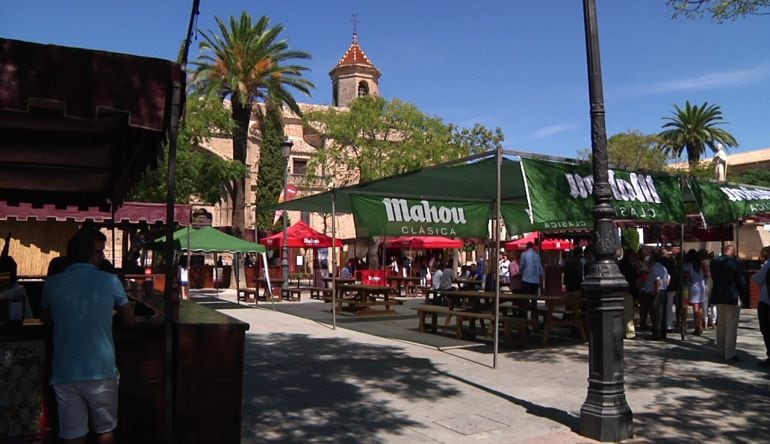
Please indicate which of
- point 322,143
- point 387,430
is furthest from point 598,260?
point 322,143

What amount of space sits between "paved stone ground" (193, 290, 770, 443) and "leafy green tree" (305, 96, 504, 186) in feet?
72.7

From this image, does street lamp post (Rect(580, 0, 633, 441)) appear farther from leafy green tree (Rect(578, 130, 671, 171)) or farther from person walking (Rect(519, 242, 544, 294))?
leafy green tree (Rect(578, 130, 671, 171))

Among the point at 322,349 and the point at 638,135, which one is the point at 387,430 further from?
the point at 638,135

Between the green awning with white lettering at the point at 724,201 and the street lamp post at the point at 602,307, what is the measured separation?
5980 mm

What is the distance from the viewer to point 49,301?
12.4 ft

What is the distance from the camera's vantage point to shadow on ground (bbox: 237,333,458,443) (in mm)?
5953

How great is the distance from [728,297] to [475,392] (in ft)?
15.9

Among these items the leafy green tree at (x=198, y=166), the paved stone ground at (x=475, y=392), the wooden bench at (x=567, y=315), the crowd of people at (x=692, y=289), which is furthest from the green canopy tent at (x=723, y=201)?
the leafy green tree at (x=198, y=166)

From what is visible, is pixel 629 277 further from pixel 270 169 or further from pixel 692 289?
pixel 270 169

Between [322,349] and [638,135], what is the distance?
38692 millimetres

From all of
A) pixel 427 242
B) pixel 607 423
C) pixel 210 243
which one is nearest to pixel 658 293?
pixel 607 423

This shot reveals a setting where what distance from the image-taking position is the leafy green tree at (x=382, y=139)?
33.5 metres

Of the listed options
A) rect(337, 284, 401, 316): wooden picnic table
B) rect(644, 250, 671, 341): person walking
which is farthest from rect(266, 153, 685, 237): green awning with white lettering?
rect(337, 284, 401, 316): wooden picnic table

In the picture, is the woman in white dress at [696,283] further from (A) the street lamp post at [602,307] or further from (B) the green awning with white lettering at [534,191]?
(A) the street lamp post at [602,307]
